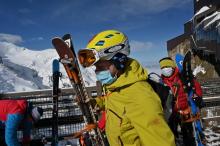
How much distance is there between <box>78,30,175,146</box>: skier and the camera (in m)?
2.30

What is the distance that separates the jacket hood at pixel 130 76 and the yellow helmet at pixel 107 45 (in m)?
0.16

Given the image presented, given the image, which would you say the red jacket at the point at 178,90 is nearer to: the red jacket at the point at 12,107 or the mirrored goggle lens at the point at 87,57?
the red jacket at the point at 12,107

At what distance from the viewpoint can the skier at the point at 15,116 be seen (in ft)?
21.7

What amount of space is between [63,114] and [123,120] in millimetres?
6521

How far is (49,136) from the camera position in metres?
8.64

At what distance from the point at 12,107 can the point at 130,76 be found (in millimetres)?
4663

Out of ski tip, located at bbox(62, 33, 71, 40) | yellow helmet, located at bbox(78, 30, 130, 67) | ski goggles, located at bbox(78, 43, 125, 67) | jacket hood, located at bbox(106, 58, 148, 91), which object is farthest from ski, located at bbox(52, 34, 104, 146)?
jacket hood, located at bbox(106, 58, 148, 91)

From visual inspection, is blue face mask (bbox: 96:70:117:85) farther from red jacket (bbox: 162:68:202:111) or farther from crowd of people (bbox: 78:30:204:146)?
red jacket (bbox: 162:68:202:111)

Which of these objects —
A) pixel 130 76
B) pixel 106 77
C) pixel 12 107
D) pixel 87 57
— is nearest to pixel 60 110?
pixel 12 107

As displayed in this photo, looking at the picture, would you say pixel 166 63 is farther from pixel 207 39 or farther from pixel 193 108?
pixel 207 39

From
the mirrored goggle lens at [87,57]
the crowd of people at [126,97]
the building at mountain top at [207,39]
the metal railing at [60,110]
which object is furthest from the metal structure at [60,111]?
the building at mountain top at [207,39]

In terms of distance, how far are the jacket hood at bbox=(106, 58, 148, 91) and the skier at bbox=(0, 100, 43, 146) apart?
14.5 ft

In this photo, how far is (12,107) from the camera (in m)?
6.73

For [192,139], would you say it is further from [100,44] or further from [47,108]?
[100,44]
